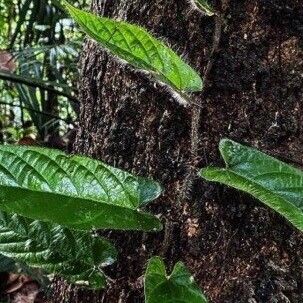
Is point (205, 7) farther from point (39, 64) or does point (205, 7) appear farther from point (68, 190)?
point (39, 64)

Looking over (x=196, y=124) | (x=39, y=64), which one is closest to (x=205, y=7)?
(x=196, y=124)

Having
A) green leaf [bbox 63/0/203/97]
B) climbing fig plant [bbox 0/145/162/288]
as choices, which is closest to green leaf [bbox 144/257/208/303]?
climbing fig plant [bbox 0/145/162/288]

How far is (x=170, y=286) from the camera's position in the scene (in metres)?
0.53

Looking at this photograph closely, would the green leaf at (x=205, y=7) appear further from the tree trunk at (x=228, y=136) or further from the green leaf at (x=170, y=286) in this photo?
the green leaf at (x=170, y=286)

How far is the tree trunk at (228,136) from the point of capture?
57 centimetres

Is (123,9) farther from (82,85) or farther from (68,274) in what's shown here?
(68,274)

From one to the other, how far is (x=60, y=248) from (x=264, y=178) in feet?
0.78

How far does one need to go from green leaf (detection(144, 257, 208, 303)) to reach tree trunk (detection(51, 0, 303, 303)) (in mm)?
44

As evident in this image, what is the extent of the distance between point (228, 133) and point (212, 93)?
46 millimetres

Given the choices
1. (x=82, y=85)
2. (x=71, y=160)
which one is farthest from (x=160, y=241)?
(x=82, y=85)

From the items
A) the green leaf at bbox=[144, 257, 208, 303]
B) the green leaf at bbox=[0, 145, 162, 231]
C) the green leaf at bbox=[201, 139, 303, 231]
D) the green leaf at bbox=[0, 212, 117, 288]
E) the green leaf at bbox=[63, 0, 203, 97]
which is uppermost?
the green leaf at bbox=[63, 0, 203, 97]

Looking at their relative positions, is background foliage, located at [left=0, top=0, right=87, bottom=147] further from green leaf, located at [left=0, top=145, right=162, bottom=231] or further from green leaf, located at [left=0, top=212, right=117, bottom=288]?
green leaf, located at [left=0, top=145, right=162, bottom=231]

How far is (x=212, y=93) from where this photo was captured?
0.60 m

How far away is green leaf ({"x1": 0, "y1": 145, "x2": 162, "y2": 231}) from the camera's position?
0.46 metres
